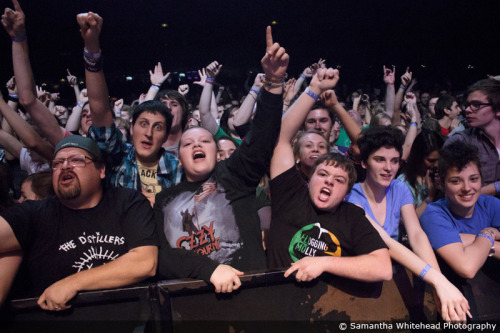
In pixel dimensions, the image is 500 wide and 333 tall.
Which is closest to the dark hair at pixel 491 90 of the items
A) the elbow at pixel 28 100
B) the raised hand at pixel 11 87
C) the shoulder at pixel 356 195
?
the shoulder at pixel 356 195

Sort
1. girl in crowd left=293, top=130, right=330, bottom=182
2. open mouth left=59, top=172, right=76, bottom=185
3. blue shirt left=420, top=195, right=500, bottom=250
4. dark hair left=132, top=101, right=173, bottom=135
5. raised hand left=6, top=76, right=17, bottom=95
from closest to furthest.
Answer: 1. open mouth left=59, top=172, right=76, bottom=185
2. blue shirt left=420, top=195, right=500, bottom=250
3. dark hair left=132, top=101, right=173, bottom=135
4. girl in crowd left=293, top=130, right=330, bottom=182
5. raised hand left=6, top=76, right=17, bottom=95

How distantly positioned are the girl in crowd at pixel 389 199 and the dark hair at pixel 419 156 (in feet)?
2.35

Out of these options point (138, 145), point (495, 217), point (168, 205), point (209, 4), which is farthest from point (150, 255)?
point (209, 4)

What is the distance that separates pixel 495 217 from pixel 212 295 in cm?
193

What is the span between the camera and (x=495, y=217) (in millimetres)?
2217

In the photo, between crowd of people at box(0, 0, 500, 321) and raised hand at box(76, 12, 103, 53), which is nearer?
crowd of people at box(0, 0, 500, 321)

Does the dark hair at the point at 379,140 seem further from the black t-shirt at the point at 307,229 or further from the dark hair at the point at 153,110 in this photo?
the dark hair at the point at 153,110

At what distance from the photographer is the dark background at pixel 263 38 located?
10023 millimetres

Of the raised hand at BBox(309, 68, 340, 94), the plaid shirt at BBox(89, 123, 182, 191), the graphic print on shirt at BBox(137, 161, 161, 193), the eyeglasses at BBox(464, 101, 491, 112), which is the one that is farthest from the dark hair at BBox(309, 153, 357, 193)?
the eyeglasses at BBox(464, 101, 491, 112)

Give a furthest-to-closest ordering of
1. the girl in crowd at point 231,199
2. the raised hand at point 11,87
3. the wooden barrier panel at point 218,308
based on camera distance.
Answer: the raised hand at point 11,87, the girl in crowd at point 231,199, the wooden barrier panel at point 218,308

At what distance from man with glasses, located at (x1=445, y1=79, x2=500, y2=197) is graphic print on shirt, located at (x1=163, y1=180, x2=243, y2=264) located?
2.19 meters

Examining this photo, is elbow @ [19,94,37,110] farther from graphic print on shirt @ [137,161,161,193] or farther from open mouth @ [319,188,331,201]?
open mouth @ [319,188,331,201]

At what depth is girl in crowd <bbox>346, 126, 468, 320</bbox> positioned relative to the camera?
1.94 metres

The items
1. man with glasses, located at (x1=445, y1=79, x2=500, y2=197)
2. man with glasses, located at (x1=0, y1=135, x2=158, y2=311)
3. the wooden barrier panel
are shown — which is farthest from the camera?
man with glasses, located at (x1=445, y1=79, x2=500, y2=197)
